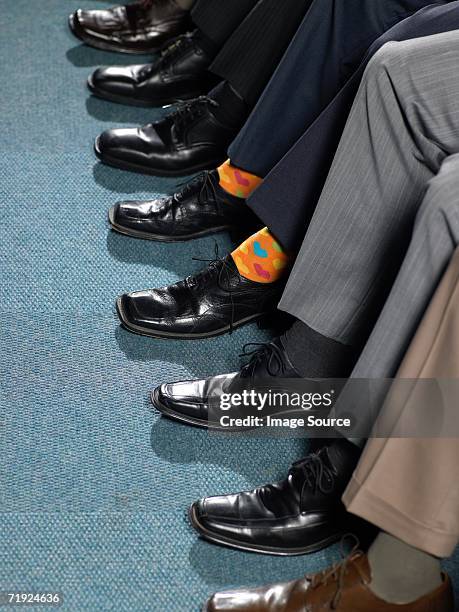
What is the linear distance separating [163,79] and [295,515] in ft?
3.46

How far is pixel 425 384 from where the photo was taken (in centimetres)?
94

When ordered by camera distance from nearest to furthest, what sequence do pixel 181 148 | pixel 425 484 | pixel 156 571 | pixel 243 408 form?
pixel 425 484 → pixel 156 571 → pixel 243 408 → pixel 181 148

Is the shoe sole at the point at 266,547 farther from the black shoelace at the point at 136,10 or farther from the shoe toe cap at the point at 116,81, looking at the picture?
the black shoelace at the point at 136,10

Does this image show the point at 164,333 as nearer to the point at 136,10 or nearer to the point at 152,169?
the point at 152,169

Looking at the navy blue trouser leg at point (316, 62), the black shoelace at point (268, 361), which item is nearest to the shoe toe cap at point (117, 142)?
the navy blue trouser leg at point (316, 62)

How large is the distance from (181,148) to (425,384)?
0.89 m

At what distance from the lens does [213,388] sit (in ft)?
4.23

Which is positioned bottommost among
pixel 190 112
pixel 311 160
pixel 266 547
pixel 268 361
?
pixel 266 547

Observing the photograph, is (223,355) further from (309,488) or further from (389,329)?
(389,329)

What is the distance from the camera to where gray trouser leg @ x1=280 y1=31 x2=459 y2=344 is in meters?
1.11

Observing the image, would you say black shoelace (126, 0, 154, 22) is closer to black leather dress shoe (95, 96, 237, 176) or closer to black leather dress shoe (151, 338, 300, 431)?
black leather dress shoe (95, 96, 237, 176)

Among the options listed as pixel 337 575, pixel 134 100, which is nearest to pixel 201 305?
pixel 337 575

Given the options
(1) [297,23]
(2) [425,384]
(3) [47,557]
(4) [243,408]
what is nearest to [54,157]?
(1) [297,23]

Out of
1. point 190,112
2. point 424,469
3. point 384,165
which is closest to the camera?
point 424,469
